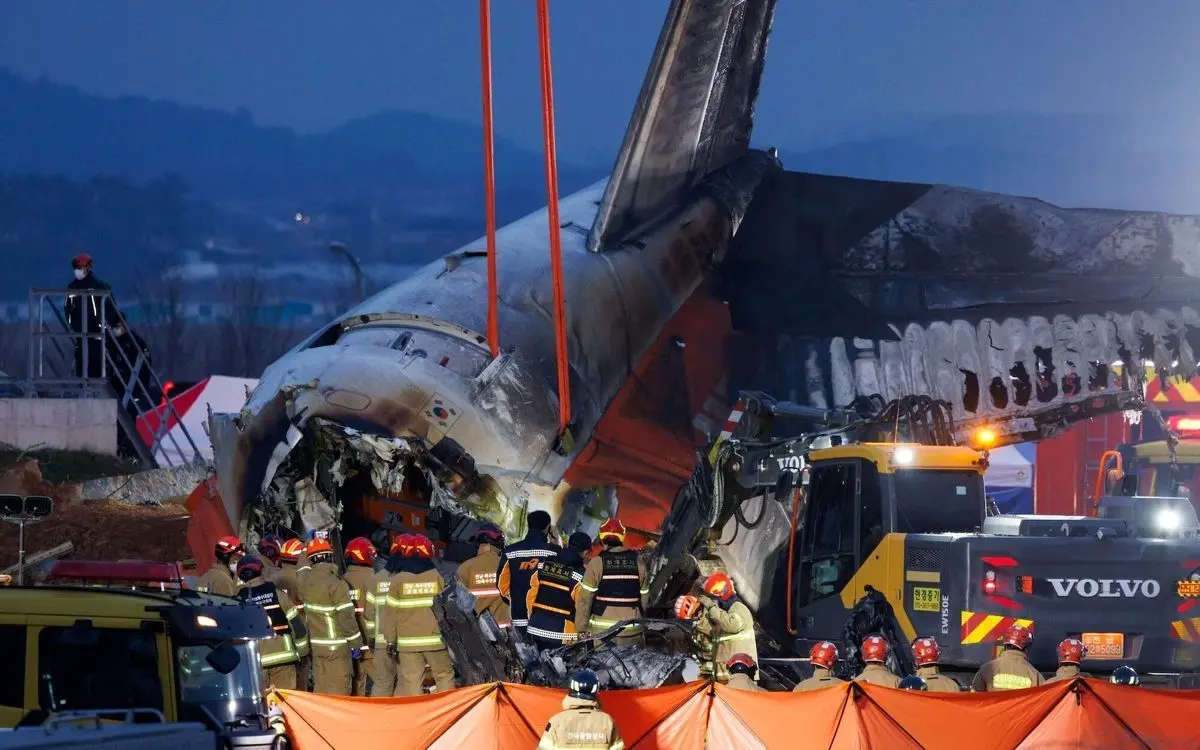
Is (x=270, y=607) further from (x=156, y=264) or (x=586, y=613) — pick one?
(x=156, y=264)

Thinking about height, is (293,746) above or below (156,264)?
below

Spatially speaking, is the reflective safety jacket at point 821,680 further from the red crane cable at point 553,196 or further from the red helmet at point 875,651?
the red crane cable at point 553,196

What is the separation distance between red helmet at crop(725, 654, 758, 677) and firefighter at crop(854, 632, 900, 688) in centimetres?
82

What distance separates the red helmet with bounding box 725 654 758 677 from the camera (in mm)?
12391

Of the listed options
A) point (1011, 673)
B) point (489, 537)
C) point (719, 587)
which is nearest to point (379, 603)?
point (489, 537)

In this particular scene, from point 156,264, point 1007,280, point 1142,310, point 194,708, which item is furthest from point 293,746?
point 156,264

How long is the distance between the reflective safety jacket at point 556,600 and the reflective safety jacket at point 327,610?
5.26 feet

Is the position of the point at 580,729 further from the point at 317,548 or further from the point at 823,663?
the point at 317,548

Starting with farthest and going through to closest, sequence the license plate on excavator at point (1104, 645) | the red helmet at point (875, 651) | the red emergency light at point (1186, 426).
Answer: the red emergency light at point (1186, 426)
the license plate on excavator at point (1104, 645)
the red helmet at point (875, 651)

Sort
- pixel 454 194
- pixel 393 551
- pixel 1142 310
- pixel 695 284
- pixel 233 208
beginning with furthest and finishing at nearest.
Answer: pixel 454 194
pixel 233 208
pixel 1142 310
pixel 695 284
pixel 393 551

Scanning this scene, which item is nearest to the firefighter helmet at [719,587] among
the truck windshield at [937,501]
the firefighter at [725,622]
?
the firefighter at [725,622]

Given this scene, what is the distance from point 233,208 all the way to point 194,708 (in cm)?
13545

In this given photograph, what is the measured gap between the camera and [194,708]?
9.12 m

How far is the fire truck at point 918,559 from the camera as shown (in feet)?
44.6
